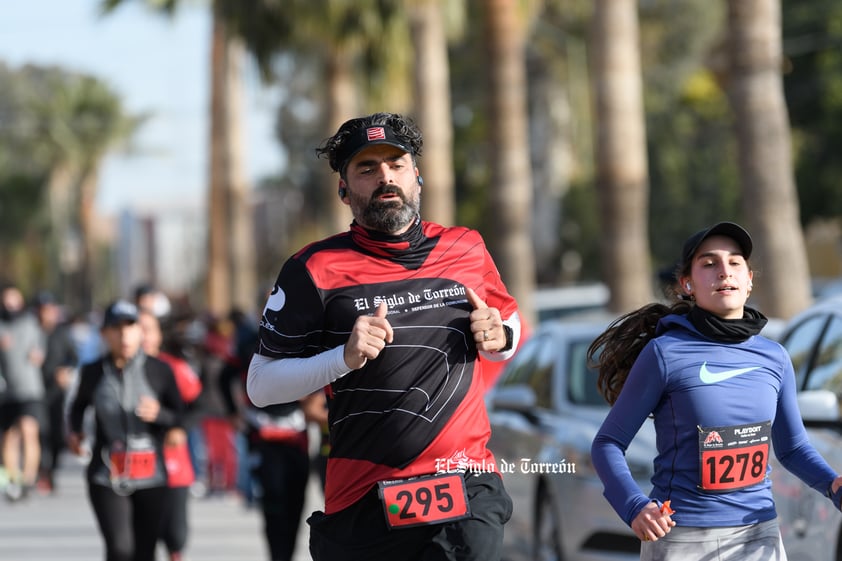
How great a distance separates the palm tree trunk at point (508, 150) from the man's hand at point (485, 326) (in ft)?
50.9

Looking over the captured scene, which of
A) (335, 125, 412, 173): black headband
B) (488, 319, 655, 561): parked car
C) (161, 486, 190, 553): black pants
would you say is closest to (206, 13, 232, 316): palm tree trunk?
(488, 319, 655, 561): parked car

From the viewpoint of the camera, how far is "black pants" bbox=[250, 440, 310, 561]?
10602mm

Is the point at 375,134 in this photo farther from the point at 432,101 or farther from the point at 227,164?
the point at 227,164

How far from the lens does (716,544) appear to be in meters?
4.97

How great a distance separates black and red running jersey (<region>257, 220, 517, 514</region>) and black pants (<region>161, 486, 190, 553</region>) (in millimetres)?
4255

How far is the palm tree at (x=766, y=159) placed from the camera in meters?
14.7

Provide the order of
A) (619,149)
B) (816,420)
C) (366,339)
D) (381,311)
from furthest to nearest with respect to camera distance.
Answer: (619,149)
(816,420)
(381,311)
(366,339)

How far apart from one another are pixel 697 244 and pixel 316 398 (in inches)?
181

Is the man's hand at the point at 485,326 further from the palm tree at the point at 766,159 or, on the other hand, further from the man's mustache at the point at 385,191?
the palm tree at the point at 766,159

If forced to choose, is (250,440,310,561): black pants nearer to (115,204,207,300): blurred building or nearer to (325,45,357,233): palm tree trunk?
(325,45,357,233): palm tree trunk

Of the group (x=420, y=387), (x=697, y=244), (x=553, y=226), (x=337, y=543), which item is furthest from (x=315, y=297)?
(x=553, y=226)

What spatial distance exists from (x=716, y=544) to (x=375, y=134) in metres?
1.53

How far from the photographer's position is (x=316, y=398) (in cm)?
945

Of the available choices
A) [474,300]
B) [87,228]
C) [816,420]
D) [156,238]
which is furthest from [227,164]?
[156,238]
